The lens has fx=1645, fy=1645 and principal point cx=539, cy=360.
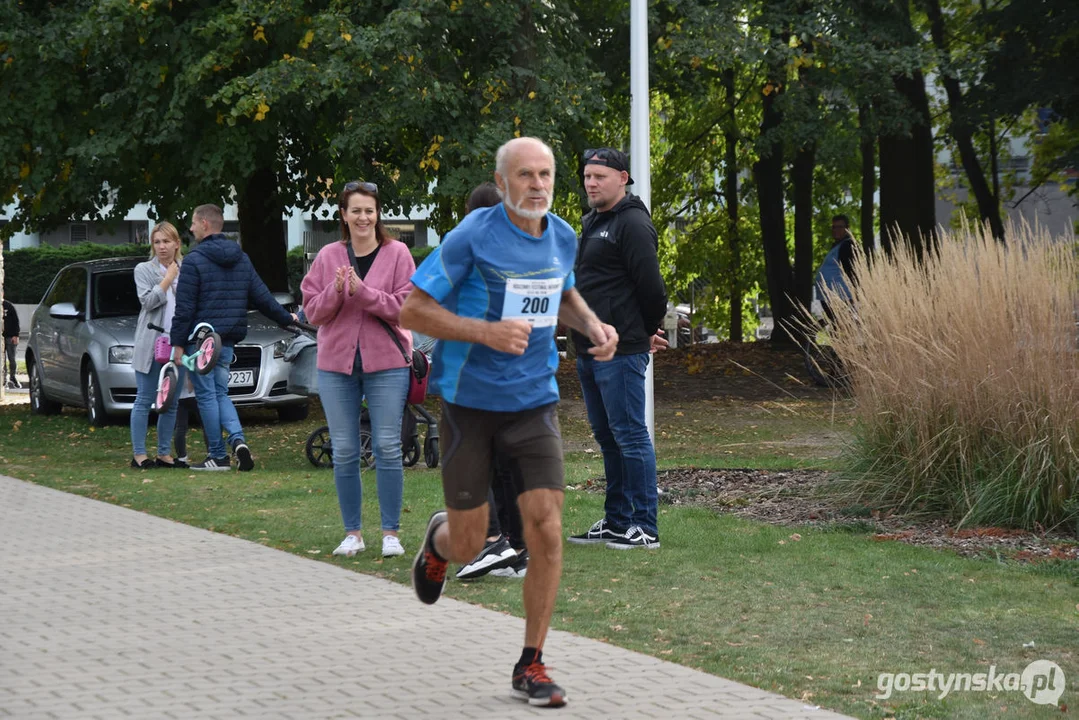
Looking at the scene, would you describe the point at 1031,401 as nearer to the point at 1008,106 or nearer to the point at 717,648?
the point at 717,648

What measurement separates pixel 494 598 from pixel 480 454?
1.80m

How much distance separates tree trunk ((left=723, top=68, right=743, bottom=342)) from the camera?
30727mm

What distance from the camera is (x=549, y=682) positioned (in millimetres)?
5215

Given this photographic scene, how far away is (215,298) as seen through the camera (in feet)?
40.5

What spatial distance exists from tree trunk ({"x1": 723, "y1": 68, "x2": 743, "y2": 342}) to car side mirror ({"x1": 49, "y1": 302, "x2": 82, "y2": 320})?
1486 cm

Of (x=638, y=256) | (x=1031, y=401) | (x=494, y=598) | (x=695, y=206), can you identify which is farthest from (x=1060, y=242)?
(x=695, y=206)

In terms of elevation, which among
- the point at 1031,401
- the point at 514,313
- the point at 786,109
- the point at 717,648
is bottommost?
the point at 717,648

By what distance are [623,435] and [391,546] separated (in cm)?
131

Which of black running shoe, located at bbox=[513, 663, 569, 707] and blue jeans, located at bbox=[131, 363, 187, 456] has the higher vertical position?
blue jeans, located at bbox=[131, 363, 187, 456]

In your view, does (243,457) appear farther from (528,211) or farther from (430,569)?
(528,211)

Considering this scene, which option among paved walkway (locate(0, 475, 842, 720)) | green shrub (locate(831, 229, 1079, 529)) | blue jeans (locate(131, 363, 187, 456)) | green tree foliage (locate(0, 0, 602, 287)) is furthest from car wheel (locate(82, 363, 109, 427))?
green shrub (locate(831, 229, 1079, 529))

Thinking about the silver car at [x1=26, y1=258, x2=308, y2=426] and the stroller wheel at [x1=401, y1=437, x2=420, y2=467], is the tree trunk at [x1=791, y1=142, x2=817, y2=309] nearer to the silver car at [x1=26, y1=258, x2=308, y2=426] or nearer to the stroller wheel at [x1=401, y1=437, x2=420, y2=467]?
the silver car at [x1=26, y1=258, x2=308, y2=426]

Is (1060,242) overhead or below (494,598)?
overhead

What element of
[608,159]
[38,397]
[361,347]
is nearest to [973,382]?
[608,159]
